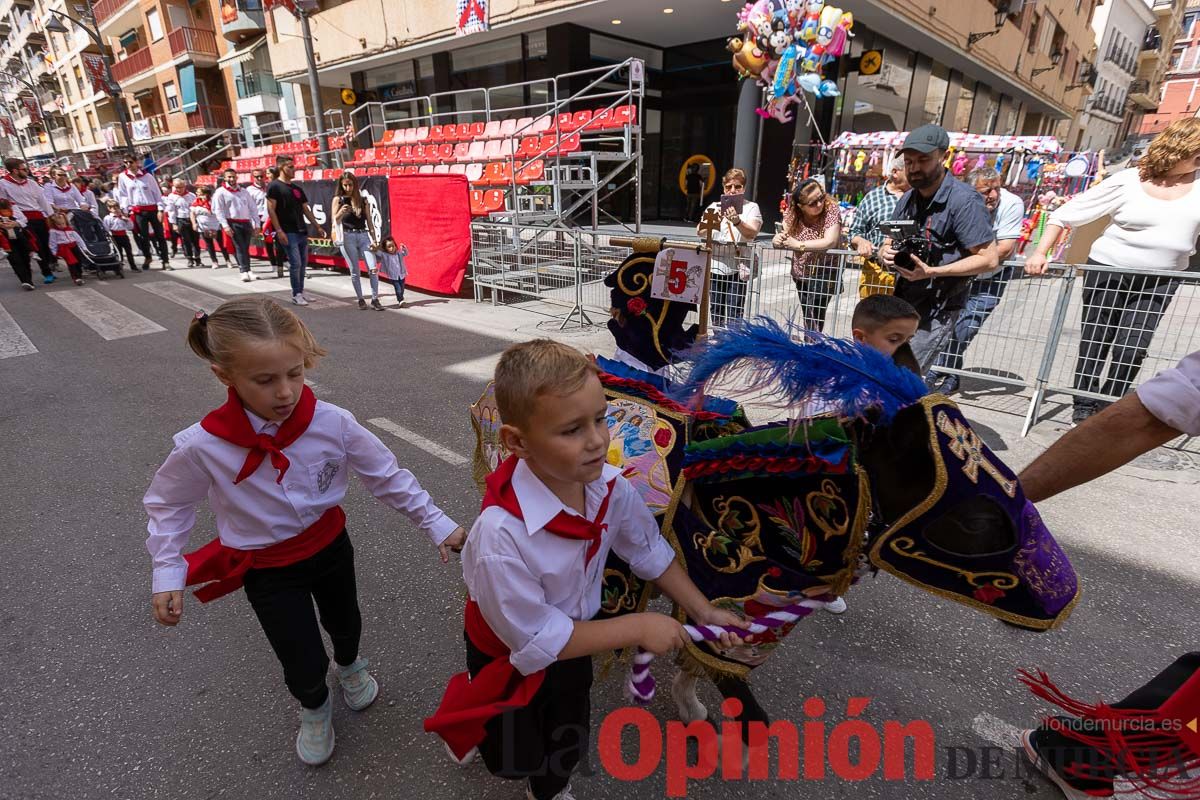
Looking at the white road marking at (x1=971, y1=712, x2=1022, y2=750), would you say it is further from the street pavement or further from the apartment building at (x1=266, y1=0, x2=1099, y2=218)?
the apartment building at (x1=266, y1=0, x2=1099, y2=218)

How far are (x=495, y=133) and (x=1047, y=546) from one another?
45.6 feet

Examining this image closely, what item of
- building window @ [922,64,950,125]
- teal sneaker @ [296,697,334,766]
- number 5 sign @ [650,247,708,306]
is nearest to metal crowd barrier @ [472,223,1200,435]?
number 5 sign @ [650,247,708,306]

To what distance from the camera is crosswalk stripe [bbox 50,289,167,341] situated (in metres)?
7.12

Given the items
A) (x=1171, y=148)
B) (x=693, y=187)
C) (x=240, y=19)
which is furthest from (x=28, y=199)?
(x=240, y=19)

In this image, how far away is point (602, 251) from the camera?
702 cm

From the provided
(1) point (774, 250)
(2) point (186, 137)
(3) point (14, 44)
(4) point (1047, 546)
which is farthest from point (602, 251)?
(3) point (14, 44)

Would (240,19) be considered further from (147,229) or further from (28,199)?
(28,199)

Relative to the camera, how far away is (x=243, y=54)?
879 inches

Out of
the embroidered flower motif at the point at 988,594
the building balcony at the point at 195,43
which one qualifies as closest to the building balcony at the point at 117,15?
the building balcony at the point at 195,43

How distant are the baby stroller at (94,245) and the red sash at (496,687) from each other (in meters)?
13.3

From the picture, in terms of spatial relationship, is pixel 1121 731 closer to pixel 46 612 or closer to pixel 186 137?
pixel 46 612

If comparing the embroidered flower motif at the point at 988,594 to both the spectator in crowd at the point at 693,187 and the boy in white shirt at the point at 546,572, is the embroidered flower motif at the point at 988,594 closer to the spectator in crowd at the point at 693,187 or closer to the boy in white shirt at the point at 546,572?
the boy in white shirt at the point at 546,572

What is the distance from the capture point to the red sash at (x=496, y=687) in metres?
1.25

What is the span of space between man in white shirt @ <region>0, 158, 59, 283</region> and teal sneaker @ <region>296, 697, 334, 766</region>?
11.8 metres
